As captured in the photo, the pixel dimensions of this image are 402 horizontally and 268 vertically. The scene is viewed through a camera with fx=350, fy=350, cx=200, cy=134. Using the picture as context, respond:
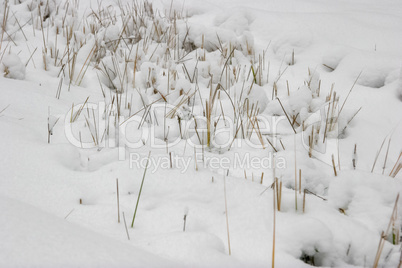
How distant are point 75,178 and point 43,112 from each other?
0.62 meters

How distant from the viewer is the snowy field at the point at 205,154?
812mm

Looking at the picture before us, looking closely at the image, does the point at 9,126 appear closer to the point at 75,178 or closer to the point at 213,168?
the point at 75,178

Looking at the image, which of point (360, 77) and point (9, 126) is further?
point (360, 77)

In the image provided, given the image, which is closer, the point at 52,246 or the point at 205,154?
the point at 52,246

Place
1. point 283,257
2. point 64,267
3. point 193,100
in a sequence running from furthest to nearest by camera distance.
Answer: point 193,100, point 283,257, point 64,267

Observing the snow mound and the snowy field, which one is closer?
the snow mound

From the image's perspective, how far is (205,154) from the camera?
1.39 m

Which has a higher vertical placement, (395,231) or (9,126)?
(9,126)

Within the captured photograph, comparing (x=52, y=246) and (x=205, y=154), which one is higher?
(x=52, y=246)

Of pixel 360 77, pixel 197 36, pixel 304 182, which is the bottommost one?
pixel 304 182

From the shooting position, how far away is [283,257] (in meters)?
0.81

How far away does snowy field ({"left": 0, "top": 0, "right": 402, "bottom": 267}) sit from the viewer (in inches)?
32.0

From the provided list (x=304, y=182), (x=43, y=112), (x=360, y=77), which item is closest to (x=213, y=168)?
(x=304, y=182)

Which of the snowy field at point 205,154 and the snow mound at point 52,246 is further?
the snowy field at point 205,154
